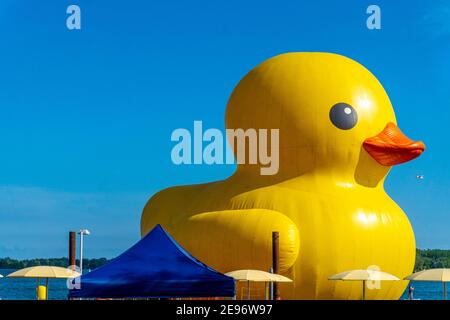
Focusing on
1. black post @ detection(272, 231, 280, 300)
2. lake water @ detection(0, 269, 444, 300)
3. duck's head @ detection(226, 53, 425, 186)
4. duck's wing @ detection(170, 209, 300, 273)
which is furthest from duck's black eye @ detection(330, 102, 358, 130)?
lake water @ detection(0, 269, 444, 300)

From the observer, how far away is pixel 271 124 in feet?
75.2

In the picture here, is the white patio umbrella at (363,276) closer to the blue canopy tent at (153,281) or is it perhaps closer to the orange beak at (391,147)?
the orange beak at (391,147)

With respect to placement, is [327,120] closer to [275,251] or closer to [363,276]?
[275,251]

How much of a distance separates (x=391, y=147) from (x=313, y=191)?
2.64m

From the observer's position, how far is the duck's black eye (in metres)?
22.6

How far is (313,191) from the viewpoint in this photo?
2250cm

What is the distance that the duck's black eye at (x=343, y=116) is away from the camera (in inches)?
888

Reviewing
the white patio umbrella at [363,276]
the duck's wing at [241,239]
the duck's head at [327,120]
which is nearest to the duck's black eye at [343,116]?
the duck's head at [327,120]

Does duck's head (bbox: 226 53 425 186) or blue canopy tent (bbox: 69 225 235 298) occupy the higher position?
duck's head (bbox: 226 53 425 186)

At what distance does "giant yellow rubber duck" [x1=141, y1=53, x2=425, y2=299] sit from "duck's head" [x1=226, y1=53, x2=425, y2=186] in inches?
1.2

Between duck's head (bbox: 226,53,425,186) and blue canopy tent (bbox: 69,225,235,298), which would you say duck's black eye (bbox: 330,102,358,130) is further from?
blue canopy tent (bbox: 69,225,235,298)

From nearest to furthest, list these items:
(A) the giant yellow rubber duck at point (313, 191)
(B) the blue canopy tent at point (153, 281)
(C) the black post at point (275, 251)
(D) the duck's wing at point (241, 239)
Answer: (B) the blue canopy tent at point (153, 281) < (C) the black post at point (275, 251) < (D) the duck's wing at point (241, 239) < (A) the giant yellow rubber duck at point (313, 191)

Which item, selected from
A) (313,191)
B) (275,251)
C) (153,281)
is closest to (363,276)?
(275,251)
